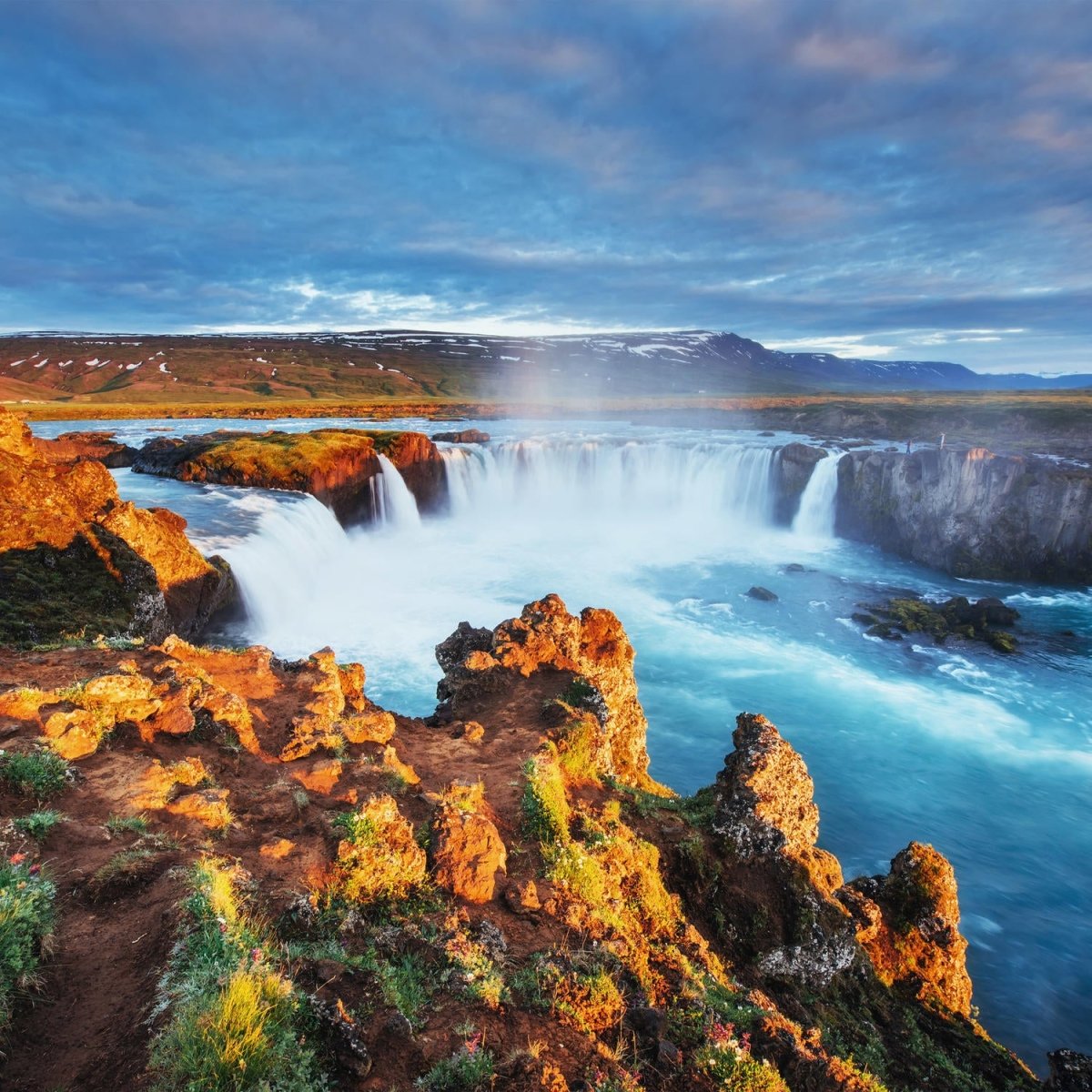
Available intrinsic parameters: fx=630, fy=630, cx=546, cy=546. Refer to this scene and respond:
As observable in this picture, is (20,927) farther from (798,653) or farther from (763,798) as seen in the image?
(798,653)

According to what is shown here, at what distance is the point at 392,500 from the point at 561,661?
3917 cm

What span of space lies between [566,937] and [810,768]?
18.8m

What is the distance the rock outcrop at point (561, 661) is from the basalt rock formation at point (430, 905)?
0.57 ft

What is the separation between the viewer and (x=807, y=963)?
32.4ft

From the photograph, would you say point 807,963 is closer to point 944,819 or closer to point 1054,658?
point 944,819

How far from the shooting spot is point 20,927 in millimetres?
4844

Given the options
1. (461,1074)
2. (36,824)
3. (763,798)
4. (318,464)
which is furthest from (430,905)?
(318,464)

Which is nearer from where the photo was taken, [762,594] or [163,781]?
[163,781]

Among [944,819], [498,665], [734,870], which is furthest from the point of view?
[944,819]

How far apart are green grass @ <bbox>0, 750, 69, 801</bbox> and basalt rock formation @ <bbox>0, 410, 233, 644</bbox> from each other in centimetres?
1037

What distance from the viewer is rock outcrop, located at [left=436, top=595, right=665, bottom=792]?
47.1ft

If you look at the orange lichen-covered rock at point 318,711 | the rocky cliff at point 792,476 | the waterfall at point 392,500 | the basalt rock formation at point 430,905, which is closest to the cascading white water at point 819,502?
the rocky cliff at point 792,476

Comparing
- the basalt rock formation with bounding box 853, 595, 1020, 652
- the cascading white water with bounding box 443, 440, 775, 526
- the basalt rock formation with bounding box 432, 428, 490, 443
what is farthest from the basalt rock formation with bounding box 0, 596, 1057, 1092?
the basalt rock formation with bounding box 432, 428, 490, 443

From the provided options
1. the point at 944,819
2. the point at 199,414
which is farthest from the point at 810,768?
the point at 199,414
